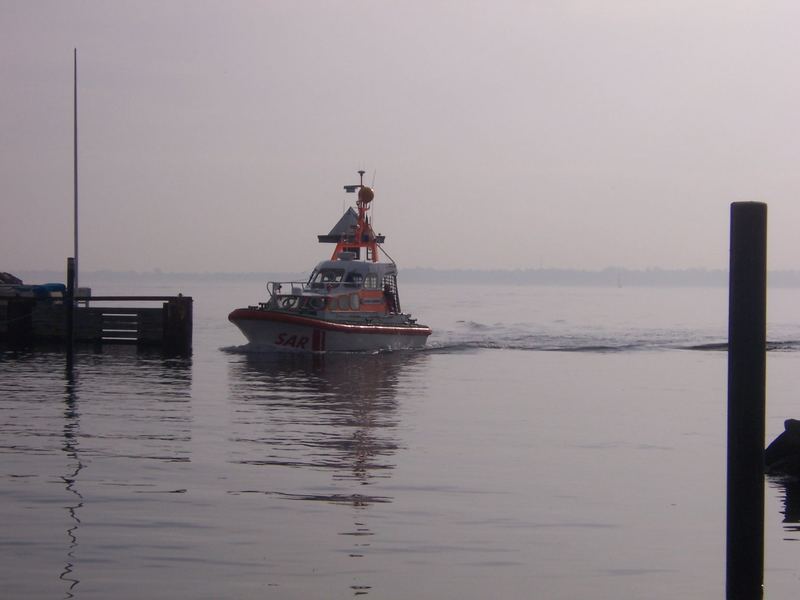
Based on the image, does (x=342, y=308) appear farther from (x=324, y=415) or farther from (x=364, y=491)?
(x=364, y=491)

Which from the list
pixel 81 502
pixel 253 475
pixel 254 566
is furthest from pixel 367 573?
pixel 253 475

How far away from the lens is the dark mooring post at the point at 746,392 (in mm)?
7172

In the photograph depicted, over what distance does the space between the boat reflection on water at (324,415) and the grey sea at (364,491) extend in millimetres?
72

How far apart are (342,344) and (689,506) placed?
22769 millimetres

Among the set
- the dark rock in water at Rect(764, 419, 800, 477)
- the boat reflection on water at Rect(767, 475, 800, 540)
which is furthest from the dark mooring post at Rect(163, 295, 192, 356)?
the boat reflection on water at Rect(767, 475, 800, 540)

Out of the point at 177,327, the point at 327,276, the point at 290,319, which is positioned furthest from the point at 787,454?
the point at 327,276

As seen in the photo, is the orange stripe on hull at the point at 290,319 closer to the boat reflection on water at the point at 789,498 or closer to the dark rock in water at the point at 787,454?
the dark rock in water at the point at 787,454

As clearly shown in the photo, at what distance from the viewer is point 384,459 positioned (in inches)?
587

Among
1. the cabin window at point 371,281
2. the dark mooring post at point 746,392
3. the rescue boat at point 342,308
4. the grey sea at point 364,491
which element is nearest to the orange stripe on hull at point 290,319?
Answer: the rescue boat at point 342,308

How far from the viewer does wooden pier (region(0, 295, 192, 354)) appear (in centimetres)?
3425

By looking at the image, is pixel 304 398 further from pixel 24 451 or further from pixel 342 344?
pixel 342 344

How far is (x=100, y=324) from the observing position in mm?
35281

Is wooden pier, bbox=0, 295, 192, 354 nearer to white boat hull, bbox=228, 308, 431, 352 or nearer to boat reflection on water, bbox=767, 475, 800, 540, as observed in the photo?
white boat hull, bbox=228, 308, 431, 352

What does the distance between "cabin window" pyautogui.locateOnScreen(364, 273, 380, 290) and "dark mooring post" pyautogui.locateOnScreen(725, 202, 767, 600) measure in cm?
2871
